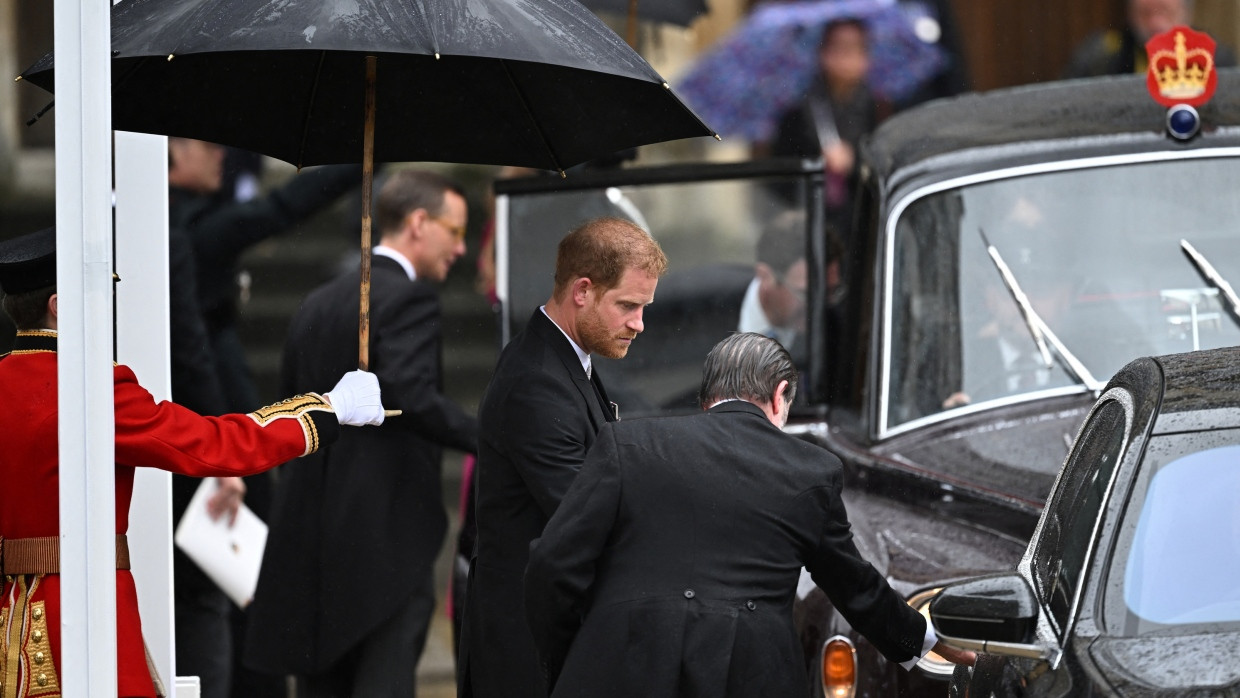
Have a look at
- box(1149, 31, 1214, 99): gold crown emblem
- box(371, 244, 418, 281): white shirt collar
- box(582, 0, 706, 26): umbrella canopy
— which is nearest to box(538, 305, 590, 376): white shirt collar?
box(371, 244, 418, 281): white shirt collar

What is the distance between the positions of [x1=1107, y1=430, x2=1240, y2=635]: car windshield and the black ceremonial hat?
7.81 feet

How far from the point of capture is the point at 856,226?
6.96m

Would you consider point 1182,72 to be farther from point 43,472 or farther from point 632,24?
point 43,472

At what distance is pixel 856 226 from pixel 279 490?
232cm

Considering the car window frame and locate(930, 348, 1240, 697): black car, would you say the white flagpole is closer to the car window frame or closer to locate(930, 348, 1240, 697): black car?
locate(930, 348, 1240, 697): black car

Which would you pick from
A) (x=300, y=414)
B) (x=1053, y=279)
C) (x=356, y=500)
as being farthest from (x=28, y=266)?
(x=1053, y=279)

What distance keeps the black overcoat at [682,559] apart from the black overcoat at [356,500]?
2361 mm

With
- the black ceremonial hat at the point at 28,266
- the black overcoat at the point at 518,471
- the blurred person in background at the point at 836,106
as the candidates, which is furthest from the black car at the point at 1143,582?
the blurred person in background at the point at 836,106

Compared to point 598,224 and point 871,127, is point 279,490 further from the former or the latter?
point 871,127

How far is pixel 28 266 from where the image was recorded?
13.7 feet

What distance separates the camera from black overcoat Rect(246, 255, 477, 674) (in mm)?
6191

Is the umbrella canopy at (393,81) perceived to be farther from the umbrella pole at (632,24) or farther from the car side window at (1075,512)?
the umbrella pole at (632,24)

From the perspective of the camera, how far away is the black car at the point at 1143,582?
331cm

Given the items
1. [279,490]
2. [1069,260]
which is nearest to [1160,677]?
[1069,260]
